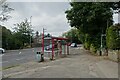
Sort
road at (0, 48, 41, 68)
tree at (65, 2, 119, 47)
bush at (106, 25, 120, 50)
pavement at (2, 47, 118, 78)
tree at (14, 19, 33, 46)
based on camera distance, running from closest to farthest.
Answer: pavement at (2, 47, 118, 78), bush at (106, 25, 120, 50), road at (0, 48, 41, 68), tree at (65, 2, 119, 47), tree at (14, 19, 33, 46)

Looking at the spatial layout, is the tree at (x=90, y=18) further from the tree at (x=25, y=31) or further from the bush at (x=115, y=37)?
the tree at (x=25, y=31)

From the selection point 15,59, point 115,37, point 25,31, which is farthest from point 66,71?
point 25,31

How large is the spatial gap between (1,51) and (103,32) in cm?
2036

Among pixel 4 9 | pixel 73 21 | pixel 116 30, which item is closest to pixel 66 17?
pixel 73 21

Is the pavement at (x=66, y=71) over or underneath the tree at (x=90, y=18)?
underneath

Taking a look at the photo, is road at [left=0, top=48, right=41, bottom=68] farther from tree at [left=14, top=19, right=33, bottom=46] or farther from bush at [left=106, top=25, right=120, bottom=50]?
tree at [left=14, top=19, right=33, bottom=46]

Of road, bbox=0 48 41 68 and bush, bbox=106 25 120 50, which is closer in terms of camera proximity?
bush, bbox=106 25 120 50

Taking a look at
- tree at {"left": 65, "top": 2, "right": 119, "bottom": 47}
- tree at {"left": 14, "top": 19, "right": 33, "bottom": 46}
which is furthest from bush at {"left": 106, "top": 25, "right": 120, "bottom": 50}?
tree at {"left": 14, "top": 19, "right": 33, "bottom": 46}

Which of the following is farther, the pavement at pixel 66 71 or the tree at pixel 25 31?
the tree at pixel 25 31

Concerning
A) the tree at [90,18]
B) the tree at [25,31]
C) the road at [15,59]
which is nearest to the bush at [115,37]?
the tree at [90,18]

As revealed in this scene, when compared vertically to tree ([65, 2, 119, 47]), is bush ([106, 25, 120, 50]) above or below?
below

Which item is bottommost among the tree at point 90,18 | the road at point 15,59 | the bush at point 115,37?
the road at point 15,59

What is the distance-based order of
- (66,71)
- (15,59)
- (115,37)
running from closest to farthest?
1. (66,71)
2. (115,37)
3. (15,59)

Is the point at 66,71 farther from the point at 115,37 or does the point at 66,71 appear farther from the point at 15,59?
the point at 15,59
